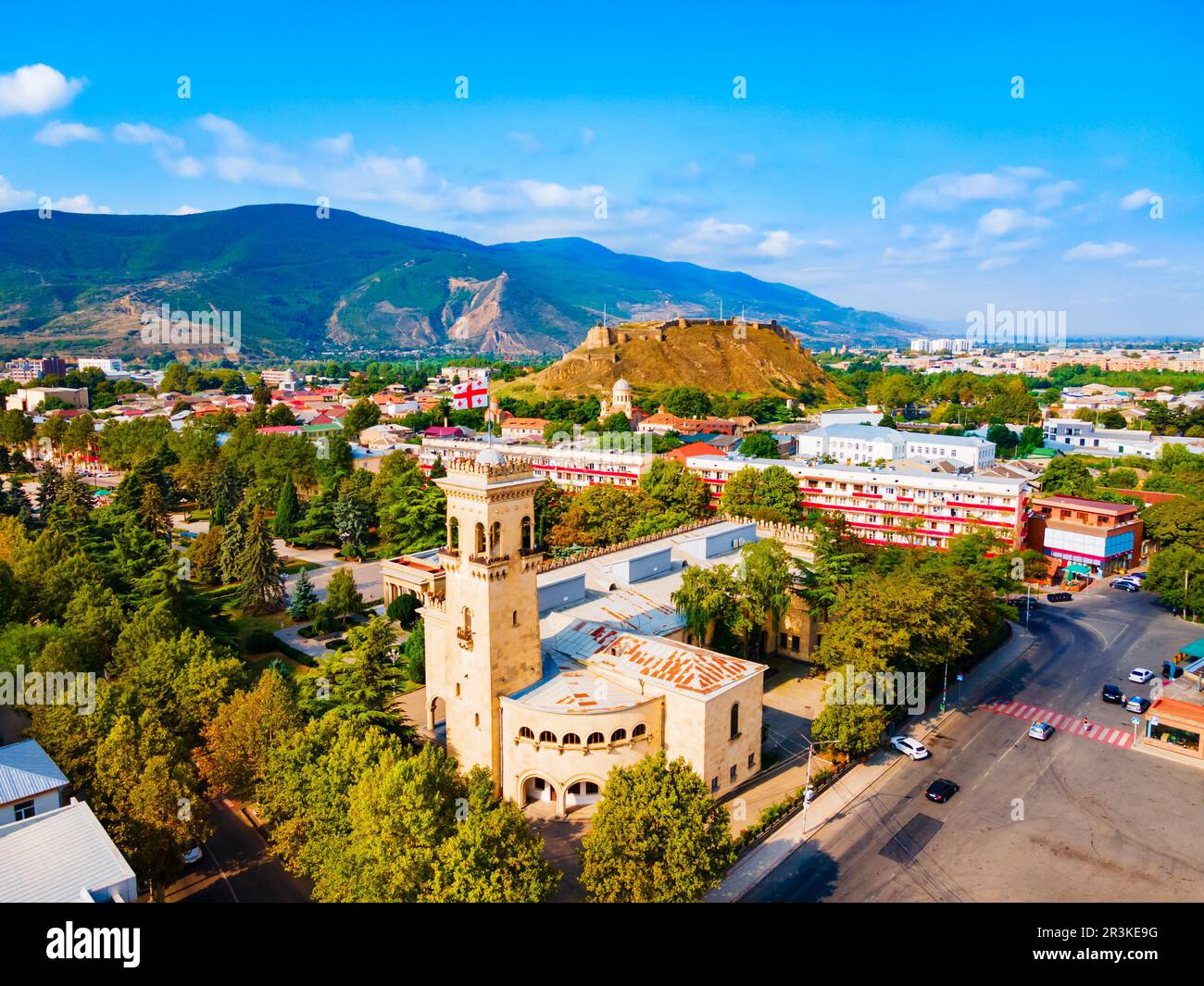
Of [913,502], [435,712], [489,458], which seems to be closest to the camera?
[489,458]

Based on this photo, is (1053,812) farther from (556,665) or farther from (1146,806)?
(556,665)

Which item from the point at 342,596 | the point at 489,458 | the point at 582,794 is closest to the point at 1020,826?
the point at 582,794

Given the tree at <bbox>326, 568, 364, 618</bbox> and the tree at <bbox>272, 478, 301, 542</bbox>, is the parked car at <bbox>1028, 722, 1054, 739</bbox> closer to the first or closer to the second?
the tree at <bbox>326, 568, 364, 618</bbox>

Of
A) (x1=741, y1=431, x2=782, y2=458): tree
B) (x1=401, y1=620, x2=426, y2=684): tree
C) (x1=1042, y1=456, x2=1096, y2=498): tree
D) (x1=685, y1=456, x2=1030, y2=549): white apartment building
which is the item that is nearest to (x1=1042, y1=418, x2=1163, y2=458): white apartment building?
(x1=1042, y1=456, x2=1096, y2=498): tree

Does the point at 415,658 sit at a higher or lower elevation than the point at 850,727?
higher

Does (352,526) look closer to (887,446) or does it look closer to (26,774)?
(26,774)

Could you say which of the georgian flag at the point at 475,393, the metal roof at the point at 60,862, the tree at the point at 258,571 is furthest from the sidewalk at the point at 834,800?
the tree at the point at 258,571

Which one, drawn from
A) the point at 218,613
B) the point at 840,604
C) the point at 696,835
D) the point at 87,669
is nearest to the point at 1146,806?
the point at 840,604

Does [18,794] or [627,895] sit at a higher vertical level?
[18,794]
